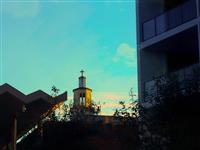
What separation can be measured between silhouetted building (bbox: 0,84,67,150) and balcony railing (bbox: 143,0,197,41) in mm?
5457

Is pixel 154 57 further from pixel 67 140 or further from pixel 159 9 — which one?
pixel 67 140

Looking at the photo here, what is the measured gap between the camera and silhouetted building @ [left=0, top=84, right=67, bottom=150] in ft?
83.5

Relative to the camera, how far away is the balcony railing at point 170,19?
23719 millimetres

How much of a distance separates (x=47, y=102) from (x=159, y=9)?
7.32 metres

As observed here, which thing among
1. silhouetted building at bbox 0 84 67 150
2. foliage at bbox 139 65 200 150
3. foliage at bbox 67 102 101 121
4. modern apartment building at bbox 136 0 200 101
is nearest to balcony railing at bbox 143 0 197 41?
modern apartment building at bbox 136 0 200 101

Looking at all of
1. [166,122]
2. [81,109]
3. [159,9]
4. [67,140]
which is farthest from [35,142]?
[166,122]

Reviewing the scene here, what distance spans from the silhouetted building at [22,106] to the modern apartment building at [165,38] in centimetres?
462

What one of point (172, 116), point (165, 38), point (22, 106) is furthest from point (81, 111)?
point (172, 116)

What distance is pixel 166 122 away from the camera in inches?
669

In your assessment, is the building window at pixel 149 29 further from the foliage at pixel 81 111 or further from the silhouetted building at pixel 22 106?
the foliage at pixel 81 111

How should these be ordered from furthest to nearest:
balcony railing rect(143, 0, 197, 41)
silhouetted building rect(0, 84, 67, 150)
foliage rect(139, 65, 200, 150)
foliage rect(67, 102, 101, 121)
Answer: foliage rect(67, 102, 101, 121) < silhouetted building rect(0, 84, 67, 150) < balcony railing rect(143, 0, 197, 41) < foliage rect(139, 65, 200, 150)

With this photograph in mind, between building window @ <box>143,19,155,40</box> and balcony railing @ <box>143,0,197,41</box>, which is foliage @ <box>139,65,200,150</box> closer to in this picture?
balcony railing @ <box>143,0,197,41</box>

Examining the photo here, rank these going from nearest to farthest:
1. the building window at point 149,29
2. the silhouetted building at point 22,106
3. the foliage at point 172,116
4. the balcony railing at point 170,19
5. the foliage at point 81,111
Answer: the foliage at point 172,116 → the balcony railing at point 170,19 → the silhouetted building at point 22,106 → the building window at point 149,29 → the foliage at point 81,111

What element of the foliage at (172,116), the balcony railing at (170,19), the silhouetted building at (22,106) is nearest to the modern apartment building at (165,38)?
the balcony railing at (170,19)
